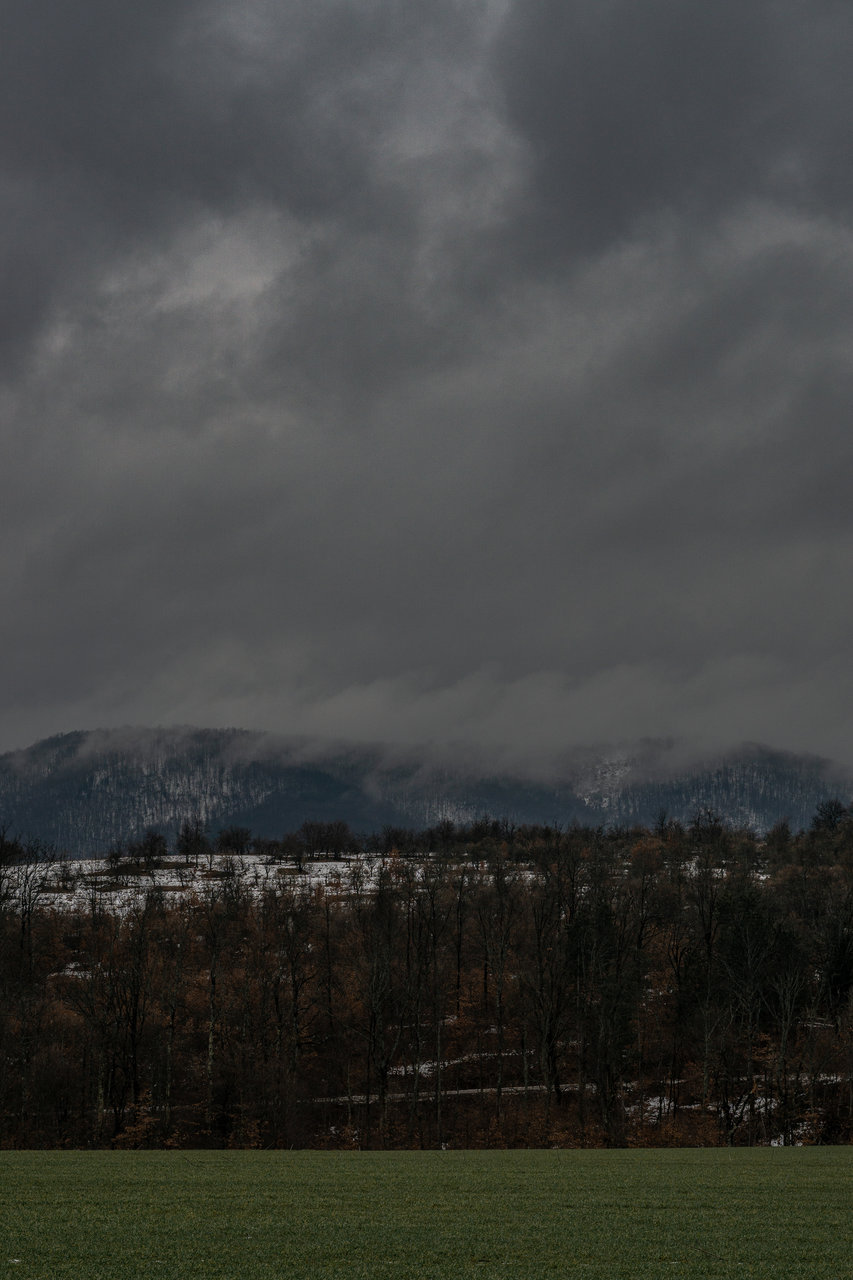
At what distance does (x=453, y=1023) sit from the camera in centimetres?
10725

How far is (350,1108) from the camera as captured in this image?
276 feet

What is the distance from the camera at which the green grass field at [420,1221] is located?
17000 millimetres

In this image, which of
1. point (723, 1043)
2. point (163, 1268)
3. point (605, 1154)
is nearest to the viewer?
point (163, 1268)

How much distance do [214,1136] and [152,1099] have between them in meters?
8.16

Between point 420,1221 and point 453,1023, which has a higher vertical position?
point 420,1221

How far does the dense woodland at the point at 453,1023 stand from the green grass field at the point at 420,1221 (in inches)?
1794

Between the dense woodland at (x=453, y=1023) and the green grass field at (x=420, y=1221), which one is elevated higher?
the green grass field at (x=420, y=1221)

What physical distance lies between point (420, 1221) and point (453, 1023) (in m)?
90.8

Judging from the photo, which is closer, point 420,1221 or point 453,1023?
point 420,1221

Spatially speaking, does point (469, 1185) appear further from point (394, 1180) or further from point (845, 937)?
point (845, 937)

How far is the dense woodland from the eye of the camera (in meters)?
78.8

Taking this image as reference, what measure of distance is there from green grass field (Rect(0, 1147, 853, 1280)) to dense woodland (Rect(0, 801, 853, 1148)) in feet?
150

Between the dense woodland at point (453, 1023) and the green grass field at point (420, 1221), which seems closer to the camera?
the green grass field at point (420, 1221)

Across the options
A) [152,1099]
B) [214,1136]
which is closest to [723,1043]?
[214,1136]
